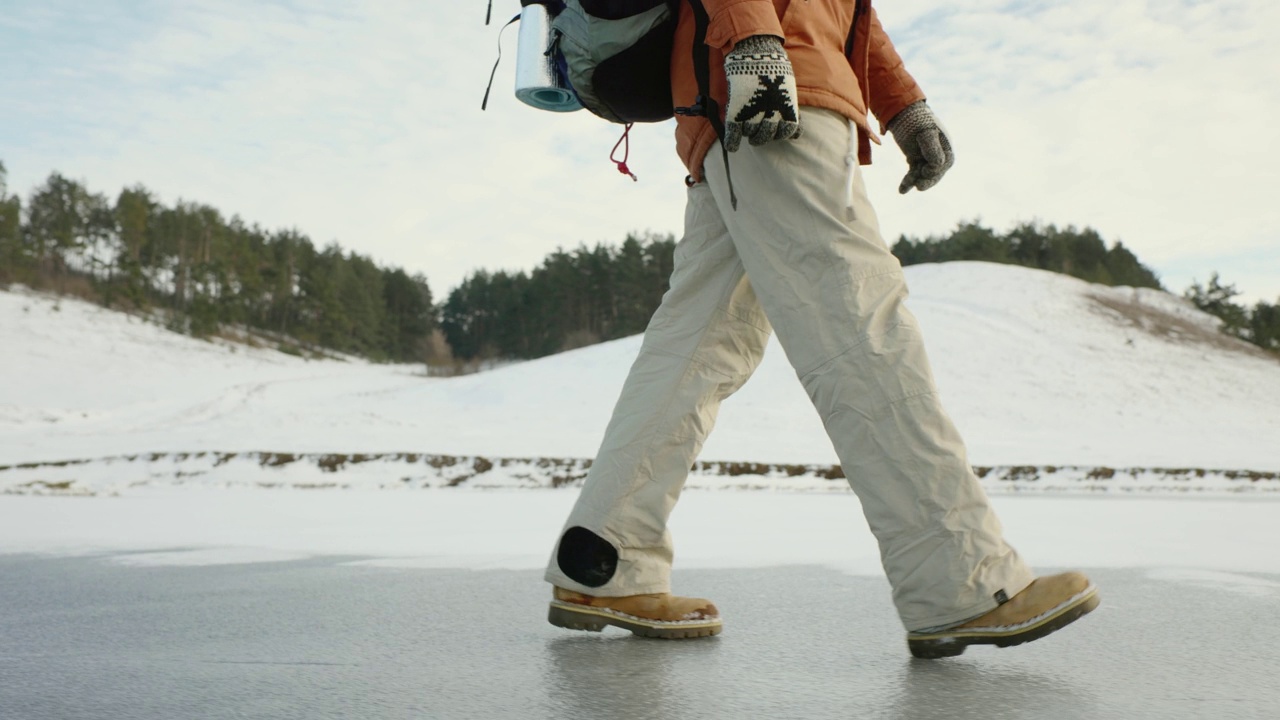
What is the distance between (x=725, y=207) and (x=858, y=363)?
1.49ft

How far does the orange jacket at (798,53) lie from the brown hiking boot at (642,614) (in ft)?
3.17

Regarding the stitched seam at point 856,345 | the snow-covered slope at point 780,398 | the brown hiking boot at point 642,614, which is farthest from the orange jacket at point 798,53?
the snow-covered slope at point 780,398

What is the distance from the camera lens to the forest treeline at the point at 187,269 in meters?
44.0

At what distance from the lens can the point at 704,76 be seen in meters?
1.94

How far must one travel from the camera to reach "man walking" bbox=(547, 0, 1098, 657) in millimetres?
1726

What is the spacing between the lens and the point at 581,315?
5006 cm

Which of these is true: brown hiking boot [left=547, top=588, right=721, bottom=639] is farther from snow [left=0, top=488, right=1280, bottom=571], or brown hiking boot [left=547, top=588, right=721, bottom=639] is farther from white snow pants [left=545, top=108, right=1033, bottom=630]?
snow [left=0, top=488, right=1280, bottom=571]

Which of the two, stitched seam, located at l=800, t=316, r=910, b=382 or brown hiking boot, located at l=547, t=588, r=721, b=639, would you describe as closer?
stitched seam, located at l=800, t=316, r=910, b=382

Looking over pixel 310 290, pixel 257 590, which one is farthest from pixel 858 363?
pixel 310 290

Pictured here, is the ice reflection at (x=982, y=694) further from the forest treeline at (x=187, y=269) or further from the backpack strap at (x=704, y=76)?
the forest treeline at (x=187, y=269)

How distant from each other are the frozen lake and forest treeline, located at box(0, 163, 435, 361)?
143 ft

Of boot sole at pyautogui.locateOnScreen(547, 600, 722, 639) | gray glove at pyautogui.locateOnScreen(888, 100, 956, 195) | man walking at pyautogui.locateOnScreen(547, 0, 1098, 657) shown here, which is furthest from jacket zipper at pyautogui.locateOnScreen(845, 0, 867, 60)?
boot sole at pyautogui.locateOnScreen(547, 600, 722, 639)

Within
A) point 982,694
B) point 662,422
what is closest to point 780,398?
point 662,422

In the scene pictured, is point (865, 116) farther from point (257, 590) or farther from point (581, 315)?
point (581, 315)
